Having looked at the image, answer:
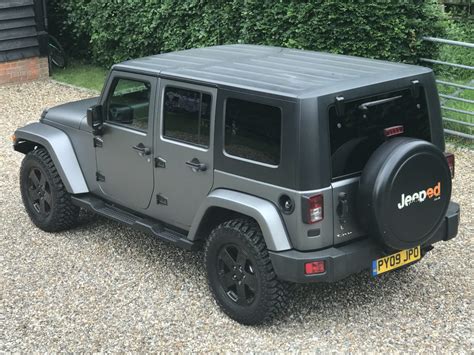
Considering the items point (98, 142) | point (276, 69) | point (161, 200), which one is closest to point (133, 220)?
point (161, 200)

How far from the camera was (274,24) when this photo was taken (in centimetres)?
995

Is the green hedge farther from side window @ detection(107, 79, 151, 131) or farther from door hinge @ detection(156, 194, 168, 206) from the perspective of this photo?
door hinge @ detection(156, 194, 168, 206)

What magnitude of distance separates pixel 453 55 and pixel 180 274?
5805 mm

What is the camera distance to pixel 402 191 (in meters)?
4.69

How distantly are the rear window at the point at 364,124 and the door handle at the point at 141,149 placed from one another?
5.41ft

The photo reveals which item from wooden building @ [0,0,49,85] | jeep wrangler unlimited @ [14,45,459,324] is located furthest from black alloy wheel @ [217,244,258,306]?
wooden building @ [0,0,49,85]

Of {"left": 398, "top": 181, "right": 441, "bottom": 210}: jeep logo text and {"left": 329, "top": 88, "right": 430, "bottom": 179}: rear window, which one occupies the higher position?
{"left": 329, "top": 88, "right": 430, "bottom": 179}: rear window

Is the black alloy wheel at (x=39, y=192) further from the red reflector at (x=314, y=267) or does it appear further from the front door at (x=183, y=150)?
the red reflector at (x=314, y=267)

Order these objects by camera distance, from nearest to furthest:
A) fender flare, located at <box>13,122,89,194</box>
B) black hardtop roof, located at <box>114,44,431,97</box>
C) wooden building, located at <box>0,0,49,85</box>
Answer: black hardtop roof, located at <box>114,44,431,97</box> < fender flare, located at <box>13,122,89,194</box> < wooden building, located at <box>0,0,49,85</box>

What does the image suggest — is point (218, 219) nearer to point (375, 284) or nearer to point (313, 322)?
point (313, 322)

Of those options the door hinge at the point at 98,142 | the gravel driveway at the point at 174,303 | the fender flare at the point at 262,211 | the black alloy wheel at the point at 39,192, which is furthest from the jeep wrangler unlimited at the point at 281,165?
the black alloy wheel at the point at 39,192

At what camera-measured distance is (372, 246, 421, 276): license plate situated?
495cm

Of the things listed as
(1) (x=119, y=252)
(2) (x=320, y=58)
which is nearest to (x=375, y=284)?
(2) (x=320, y=58)

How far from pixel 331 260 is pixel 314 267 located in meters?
0.12
